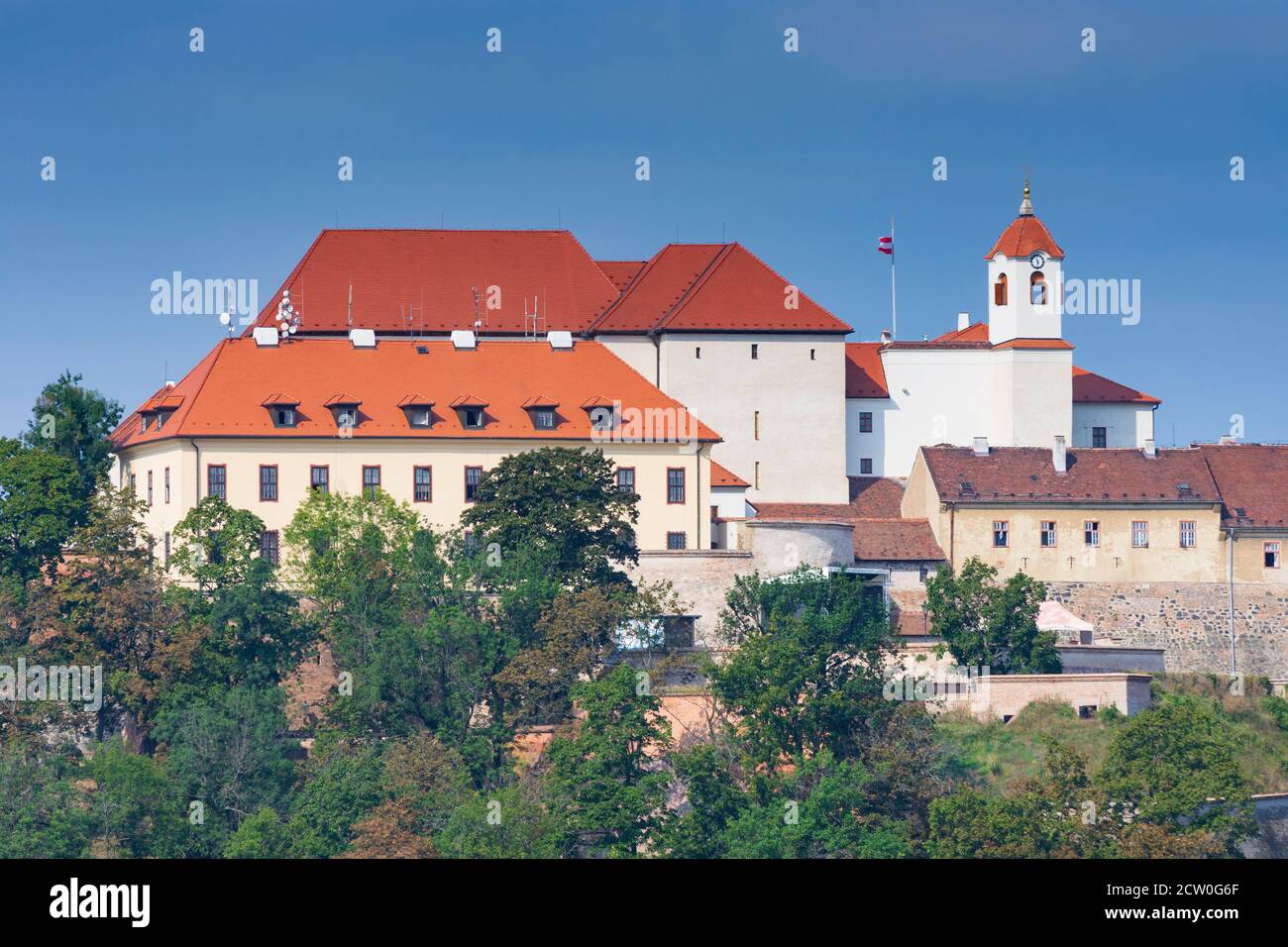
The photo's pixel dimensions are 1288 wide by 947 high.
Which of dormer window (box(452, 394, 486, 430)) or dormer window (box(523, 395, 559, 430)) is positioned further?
dormer window (box(523, 395, 559, 430))

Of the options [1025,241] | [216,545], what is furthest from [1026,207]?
[216,545]

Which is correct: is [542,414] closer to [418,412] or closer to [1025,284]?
[418,412]

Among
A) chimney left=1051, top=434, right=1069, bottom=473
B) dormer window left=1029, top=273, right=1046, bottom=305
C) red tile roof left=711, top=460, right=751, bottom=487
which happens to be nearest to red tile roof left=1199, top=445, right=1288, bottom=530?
chimney left=1051, top=434, right=1069, bottom=473

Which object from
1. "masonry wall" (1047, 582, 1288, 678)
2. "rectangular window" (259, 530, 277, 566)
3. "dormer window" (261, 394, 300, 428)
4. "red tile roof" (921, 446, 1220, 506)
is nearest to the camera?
"rectangular window" (259, 530, 277, 566)

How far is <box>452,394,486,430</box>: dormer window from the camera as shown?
183 ft

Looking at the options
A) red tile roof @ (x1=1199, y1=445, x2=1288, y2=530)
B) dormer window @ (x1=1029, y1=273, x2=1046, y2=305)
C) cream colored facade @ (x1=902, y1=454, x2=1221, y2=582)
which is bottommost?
cream colored facade @ (x1=902, y1=454, x2=1221, y2=582)

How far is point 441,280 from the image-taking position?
64812 millimetres

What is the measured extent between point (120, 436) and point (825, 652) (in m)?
23.8

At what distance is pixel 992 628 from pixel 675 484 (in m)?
9.89

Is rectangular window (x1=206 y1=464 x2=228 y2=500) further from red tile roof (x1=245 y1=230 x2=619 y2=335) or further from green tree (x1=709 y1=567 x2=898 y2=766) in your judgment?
green tree (x1=709 y1=567 x2=898 y2=766)

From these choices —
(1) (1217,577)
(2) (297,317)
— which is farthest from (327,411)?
(1) (1217,577)

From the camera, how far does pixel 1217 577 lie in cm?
5594

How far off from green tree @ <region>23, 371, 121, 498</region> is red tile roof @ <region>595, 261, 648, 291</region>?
1667cm
